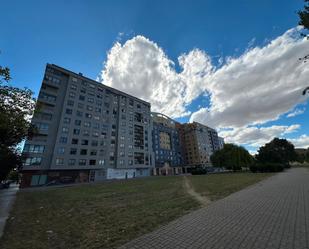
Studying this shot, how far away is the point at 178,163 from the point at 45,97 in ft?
249

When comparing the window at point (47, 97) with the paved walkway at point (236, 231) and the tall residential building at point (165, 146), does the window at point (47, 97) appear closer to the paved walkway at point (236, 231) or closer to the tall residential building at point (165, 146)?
the paved walkway at point (236, 231)

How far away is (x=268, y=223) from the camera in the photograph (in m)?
5.84

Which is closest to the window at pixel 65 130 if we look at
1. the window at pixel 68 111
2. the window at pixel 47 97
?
the window at pixel 68 111

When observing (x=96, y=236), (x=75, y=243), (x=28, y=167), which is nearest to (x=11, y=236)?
(x=75, y=243)

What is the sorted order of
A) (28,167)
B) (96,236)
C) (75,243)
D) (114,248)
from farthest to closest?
1. (28,167)
2. (96,236)
3. (75,243)
4. (114,248)

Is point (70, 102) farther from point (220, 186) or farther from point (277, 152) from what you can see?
point (277, 152)

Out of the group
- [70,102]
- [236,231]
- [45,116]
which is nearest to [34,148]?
[45,116]

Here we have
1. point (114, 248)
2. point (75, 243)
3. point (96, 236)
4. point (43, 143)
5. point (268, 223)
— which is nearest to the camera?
point (114, 248)

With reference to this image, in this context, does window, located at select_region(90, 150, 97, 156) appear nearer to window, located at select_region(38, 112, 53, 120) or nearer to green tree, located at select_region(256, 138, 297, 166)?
window, located at select_region(38, 112, 53, 120)

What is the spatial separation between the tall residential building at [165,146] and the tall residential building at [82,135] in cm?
1699

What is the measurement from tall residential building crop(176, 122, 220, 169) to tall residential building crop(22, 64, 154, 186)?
136ft

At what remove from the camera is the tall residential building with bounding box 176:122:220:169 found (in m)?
104

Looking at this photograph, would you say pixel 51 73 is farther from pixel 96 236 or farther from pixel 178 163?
pixel 178 163

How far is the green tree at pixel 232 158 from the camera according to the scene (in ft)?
171
